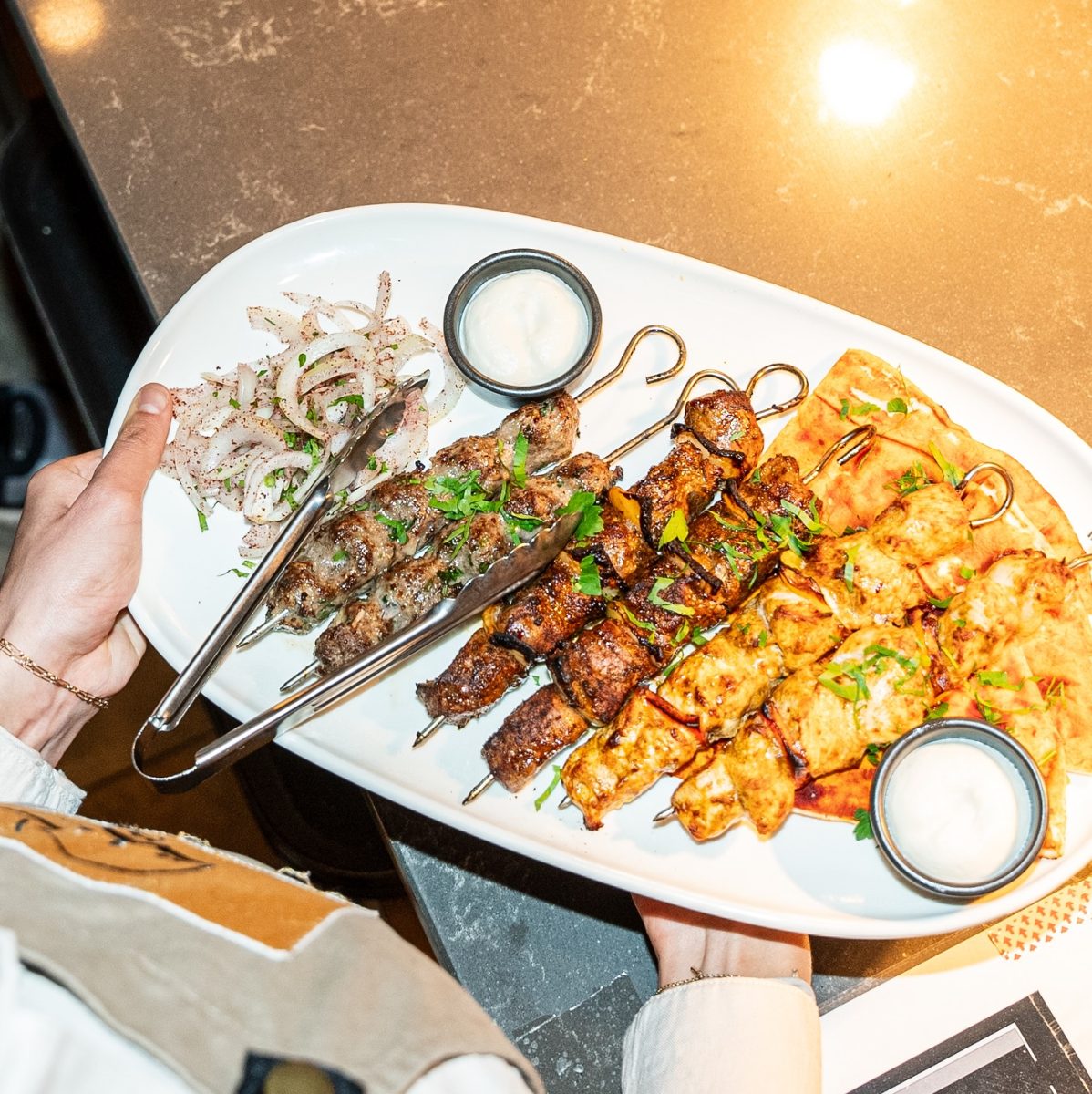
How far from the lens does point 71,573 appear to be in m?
3.10

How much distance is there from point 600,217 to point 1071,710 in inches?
94.0

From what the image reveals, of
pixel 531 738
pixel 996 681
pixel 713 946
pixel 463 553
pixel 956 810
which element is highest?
pixel 463 553

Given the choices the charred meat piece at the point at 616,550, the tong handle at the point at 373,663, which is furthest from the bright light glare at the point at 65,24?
the charred meat piece at the point at 616,550

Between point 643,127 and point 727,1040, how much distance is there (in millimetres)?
3253

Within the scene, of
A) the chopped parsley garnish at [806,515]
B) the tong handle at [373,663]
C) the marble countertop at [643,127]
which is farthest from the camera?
the marble countertop at [643,127]

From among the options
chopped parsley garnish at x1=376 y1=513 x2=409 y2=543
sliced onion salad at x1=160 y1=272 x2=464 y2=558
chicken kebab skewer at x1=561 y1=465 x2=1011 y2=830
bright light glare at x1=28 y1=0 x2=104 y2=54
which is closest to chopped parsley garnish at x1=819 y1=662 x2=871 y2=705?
chicken kebab skewer at x1=561 y1=465 x2=1011 y2=830

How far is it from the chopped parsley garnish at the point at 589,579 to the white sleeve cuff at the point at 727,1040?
4.05 ft

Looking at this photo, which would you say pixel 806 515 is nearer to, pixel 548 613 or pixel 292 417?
pixel 548 613

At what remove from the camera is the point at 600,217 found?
3713mm

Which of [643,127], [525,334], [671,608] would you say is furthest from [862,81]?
[671,608]

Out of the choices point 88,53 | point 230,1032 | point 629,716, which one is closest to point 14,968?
point 230,1032

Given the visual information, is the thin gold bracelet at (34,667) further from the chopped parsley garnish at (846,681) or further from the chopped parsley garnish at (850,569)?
the chopped parsley garnish at (850,569)

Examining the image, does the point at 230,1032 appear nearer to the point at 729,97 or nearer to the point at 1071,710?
the point at 1071,710

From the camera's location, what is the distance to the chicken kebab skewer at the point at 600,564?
2.90m
